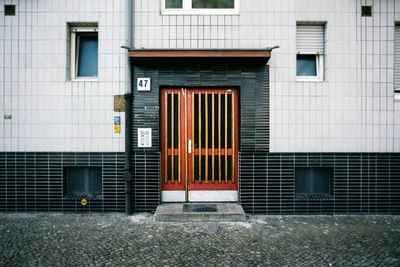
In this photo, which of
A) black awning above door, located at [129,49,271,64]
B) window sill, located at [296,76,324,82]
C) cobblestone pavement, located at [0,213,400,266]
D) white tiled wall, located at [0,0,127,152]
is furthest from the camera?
window sill, located at [296,76,324,82]

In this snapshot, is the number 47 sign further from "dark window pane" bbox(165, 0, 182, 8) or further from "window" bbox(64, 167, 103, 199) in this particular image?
"window" bbox(64, 167, 103, 199)

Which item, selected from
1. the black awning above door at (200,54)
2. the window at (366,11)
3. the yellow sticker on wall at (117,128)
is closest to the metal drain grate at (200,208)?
the yellow sticker on wall at (117,128)

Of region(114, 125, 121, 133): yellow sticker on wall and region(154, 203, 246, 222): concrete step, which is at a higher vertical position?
region(114, 125, 121, 133): yellow sticker on wall

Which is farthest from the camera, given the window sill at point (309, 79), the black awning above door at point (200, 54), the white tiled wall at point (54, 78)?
the window sill at point (309, 79)

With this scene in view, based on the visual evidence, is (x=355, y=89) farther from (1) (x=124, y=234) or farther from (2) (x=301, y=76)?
(1) (x=124, y=234)

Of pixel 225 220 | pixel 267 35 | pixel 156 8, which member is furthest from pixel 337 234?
pixel 156 8

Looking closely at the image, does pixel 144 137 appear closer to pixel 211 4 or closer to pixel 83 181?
pixel 83 181

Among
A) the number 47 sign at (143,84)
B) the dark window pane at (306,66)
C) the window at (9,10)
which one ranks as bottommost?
the number 47 sign at (143,84)

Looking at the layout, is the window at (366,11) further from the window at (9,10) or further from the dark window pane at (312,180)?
the window at (9,10)

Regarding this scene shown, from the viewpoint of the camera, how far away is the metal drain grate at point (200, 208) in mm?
6465

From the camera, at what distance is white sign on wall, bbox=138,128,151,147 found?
682cm

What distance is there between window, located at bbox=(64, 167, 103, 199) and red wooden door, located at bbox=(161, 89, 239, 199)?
60.4 inches

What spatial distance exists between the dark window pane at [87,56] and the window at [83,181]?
2221 millimetres

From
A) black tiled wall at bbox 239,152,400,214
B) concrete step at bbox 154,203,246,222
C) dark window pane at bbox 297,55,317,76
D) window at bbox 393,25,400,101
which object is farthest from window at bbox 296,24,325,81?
concrete step at bbox 154,203,246,222
